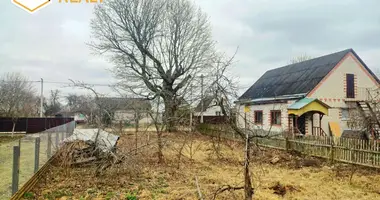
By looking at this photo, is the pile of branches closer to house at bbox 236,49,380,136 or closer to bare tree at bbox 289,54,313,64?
house at bbox 236,49,380,136

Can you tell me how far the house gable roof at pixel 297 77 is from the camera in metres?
18.1

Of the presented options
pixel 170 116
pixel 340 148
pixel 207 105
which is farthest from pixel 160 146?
pixel 340 148

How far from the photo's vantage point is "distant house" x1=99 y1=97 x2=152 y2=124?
10633 millimetres

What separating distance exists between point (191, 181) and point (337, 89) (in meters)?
15.1

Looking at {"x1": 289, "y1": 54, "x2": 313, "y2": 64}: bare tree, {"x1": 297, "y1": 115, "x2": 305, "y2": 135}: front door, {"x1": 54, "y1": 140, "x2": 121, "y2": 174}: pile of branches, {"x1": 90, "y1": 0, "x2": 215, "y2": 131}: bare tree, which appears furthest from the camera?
{"x1": 289, "y1": 54, "x2": 313, "y2": 64}: bare tree

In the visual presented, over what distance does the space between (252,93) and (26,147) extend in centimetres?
2130

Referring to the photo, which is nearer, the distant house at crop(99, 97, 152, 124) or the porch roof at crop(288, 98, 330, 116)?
the distant house at crop(99, 97, 152, 124)

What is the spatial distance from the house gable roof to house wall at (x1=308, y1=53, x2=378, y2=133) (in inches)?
15.3

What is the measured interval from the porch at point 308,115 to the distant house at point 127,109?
362 inches

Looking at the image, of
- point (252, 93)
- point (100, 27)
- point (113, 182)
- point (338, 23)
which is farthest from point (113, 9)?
point (113, 182)

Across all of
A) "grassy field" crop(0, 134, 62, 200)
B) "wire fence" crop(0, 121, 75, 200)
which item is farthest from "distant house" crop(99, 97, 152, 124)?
"grassy field" crop(0, 134, 62, 200)

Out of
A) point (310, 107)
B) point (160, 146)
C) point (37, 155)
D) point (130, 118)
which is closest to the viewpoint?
Answer: point (37, 155)

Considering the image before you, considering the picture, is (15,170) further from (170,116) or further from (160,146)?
(170,116)

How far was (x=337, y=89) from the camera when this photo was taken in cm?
1794
